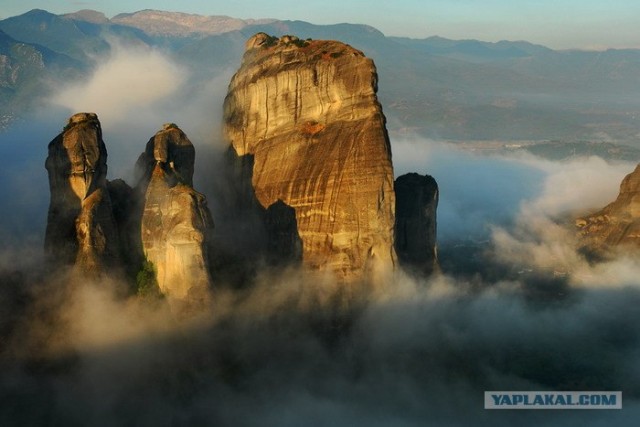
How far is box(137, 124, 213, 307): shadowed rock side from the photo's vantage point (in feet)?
201

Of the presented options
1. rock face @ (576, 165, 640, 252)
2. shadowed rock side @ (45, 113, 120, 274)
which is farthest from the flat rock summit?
rock face @ (576, 165, 640, 252)

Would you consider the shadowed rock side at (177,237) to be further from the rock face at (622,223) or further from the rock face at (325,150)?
the rock face at (622,223)

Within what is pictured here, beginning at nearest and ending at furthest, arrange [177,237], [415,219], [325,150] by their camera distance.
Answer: [177,237]
[325,150]
[415,219]

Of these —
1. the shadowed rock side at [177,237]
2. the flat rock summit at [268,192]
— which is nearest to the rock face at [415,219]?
the flat rock summit at [268,192]

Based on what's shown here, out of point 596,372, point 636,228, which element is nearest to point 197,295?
point 596,372

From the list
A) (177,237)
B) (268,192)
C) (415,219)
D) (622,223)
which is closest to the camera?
(177,237)

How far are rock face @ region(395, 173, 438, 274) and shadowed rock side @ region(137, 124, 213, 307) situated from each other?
96.9 ft

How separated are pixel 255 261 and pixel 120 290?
1588 cm

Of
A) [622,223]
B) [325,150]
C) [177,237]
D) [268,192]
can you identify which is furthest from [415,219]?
[622,223]

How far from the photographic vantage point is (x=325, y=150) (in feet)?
239

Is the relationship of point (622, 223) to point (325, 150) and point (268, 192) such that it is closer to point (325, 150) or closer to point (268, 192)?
point (325, 150)

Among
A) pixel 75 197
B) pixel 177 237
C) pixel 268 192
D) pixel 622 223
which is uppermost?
pixel 75 197

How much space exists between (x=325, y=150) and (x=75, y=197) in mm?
25368

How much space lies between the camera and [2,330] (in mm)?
60312
